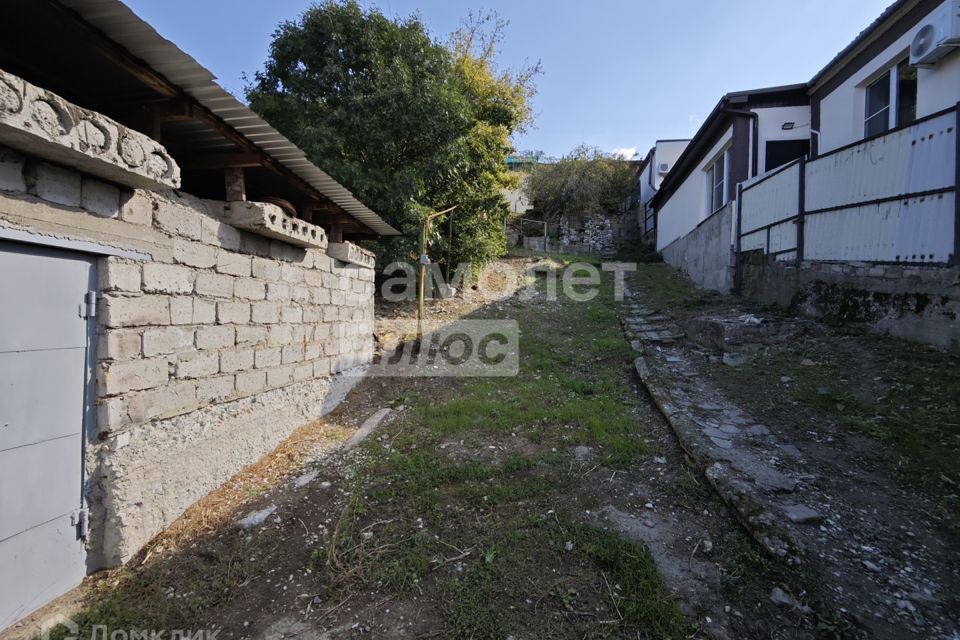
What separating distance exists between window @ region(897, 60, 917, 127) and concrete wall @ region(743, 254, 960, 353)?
10.4ft

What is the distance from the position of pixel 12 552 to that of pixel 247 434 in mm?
1606

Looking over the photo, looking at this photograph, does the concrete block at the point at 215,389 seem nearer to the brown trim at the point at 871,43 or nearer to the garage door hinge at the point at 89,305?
the garage door hinge at the point at 89,305

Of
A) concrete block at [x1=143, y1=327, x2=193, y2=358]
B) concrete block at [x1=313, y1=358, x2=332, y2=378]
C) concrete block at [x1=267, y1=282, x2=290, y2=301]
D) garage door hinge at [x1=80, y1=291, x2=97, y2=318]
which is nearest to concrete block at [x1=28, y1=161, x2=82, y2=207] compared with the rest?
garage door hinge at [x1=80, y1=291, x2=97, y2=318]

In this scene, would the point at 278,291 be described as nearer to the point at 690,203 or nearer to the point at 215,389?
the point at 215,389

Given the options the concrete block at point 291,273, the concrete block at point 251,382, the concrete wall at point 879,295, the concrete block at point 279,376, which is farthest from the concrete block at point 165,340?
the concrete wall at point 879,295

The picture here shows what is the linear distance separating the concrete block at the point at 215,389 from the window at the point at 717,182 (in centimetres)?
1049

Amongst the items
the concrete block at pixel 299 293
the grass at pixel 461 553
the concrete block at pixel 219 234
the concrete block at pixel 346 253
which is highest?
the concrete block at pixel 346 253

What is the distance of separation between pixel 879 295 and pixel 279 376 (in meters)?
6.60

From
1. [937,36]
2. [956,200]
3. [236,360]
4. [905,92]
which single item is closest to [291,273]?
[236,360]

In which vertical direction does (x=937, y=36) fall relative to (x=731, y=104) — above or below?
below

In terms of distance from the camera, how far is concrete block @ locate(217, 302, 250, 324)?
3.27 m

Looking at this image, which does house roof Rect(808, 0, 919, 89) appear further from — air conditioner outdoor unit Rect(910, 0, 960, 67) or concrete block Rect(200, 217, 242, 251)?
concrete block Rect(200, 217, 242, 251)

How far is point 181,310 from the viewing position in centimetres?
288

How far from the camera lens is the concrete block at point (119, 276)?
2.38 meters
